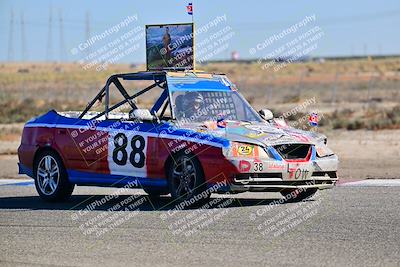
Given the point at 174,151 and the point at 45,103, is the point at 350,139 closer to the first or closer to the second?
the point at 174,151

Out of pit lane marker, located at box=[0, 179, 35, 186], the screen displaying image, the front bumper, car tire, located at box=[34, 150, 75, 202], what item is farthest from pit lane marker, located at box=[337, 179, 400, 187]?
pit lane marker, located at box=[0, 179, 35, 186]

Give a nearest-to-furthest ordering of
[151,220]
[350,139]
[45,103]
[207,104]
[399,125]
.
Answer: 1. [151,220]
2. [207,104]
3. [350,139]
4. [399,125]
5. [45,103]

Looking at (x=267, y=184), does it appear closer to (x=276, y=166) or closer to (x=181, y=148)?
(x=276, y=166)

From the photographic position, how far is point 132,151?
12992 millimetres

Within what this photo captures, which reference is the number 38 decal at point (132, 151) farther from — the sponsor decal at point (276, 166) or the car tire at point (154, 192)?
the sponsor decal at point (276, 166)

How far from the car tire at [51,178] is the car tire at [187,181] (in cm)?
198

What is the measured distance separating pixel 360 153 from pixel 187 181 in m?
11.3

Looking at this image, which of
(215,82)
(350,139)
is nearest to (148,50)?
(215,82)

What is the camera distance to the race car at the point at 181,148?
478 inches

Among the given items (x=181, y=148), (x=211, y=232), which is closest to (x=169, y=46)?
(x=181, y=148)

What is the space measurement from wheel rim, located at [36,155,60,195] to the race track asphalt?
227 millimetres

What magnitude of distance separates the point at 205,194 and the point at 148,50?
296cm

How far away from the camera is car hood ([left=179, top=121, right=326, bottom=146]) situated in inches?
483

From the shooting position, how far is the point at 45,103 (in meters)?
46.8
